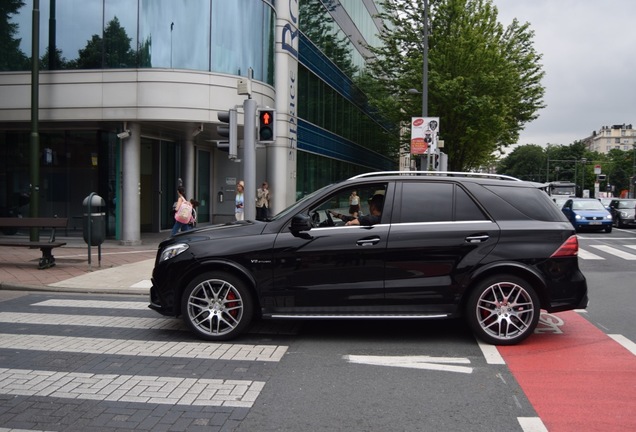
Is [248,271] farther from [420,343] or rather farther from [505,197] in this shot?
[505,197]

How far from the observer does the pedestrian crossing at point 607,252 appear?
1541cm

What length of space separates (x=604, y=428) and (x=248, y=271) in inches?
143

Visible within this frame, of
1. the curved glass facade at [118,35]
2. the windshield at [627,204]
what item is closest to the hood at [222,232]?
the curved glass facade at [118,35]

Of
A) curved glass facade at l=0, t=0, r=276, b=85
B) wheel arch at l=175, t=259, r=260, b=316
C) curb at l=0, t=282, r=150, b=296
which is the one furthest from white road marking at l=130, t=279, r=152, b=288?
curved glass facade at l=0, t=0, r=276, b=85

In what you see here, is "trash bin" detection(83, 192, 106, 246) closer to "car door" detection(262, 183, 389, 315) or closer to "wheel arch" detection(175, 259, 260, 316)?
"wheel arch" detection(175, 259, 260, 316)

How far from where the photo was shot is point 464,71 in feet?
100

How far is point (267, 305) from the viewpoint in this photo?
6.23 m

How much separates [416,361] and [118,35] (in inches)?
553

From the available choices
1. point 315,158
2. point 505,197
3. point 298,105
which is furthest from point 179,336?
point 315,158

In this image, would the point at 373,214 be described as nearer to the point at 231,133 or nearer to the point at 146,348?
the point at 146,348

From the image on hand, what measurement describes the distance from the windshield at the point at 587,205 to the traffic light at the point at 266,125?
19748 mm

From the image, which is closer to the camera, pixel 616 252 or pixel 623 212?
pixel 616 252

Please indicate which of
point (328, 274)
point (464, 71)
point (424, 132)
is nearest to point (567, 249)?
point (328, 274)

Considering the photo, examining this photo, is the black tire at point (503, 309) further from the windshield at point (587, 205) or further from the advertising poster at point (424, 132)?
the windshield at point (587, 205)
